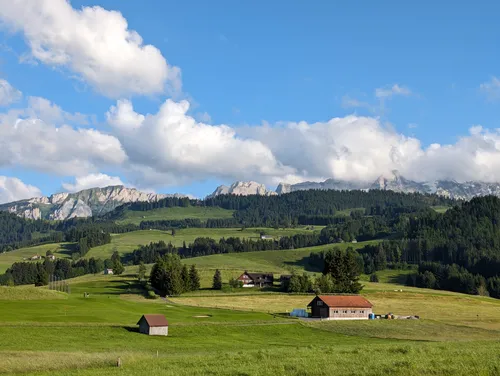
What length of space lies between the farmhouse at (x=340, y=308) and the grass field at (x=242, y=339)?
10644mm

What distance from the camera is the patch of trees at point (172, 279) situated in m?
148

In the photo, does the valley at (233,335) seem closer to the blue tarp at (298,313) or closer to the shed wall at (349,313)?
the blue tarp at (298,313)

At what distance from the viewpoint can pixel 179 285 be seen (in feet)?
488

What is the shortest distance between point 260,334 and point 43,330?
2846 cm

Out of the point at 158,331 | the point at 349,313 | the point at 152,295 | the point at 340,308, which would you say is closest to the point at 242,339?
the point at 158,331

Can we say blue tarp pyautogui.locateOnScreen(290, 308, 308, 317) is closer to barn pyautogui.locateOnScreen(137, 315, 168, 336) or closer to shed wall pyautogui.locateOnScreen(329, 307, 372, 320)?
shed wall pyautogui.locateOnScreen(329, 307, 372, 320)

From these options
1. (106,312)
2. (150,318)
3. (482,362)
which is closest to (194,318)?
(106,312)

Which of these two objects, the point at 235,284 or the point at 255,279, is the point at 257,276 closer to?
the point at 255,279

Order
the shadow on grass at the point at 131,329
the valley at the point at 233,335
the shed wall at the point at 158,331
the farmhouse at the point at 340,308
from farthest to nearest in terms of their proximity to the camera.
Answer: the farmhouse at the point at 340,308 → the shadow on grass at the point at 131,329 → the shed wall at the point at 158,331 → the valley at the point at 233,335

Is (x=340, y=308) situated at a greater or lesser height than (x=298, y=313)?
greater

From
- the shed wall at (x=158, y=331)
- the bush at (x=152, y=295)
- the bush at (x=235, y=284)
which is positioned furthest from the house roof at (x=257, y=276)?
the shed wall at (x=158, y=331)

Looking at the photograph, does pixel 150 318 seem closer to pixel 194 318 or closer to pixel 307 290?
pixel 194 318

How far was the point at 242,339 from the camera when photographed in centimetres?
7038

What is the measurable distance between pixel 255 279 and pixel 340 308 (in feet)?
256
